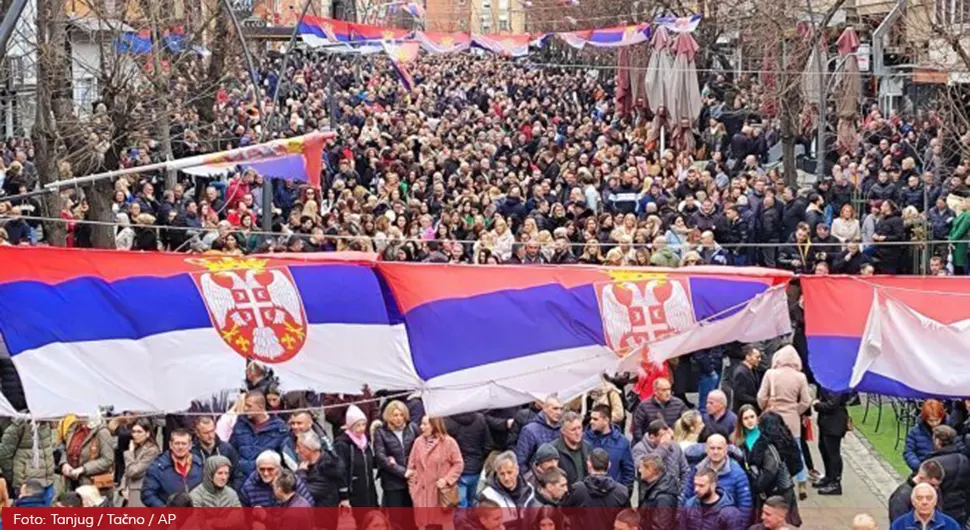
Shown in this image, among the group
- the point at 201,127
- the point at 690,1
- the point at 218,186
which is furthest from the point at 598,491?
the point at 690,1


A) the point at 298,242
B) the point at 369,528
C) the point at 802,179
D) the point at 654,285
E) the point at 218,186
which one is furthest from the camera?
the point at 802,179

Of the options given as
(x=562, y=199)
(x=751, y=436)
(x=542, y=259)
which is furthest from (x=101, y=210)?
(x=751, y=436)

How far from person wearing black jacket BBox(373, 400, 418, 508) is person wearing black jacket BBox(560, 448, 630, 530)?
5.94ft

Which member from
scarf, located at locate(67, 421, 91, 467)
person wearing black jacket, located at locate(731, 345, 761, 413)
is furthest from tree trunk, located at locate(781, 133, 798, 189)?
scarf, located at locate(67, 421, 91, 467)

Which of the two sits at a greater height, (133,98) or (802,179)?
(133,98)

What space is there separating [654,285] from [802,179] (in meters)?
25.6

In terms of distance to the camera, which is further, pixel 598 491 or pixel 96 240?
pixel 96 240

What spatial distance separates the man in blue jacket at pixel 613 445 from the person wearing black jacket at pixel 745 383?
88.9 inches

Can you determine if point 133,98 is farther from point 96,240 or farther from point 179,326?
point 179,326

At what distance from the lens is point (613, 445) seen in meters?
12.4

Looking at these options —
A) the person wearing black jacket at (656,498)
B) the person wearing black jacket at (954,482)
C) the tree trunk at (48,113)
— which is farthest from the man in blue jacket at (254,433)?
the tree trunk at (48,113)

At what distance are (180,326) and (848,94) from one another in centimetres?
2096

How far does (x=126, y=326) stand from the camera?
1154cm

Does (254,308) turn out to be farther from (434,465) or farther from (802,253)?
(802,253)
